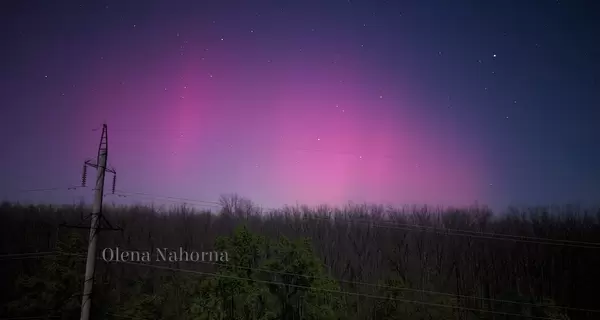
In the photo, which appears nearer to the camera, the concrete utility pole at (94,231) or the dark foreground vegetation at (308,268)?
the concrete utility pole at (94,231)

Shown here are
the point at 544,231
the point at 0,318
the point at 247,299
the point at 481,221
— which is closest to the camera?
the point at 247,299

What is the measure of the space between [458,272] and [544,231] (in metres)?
10.9

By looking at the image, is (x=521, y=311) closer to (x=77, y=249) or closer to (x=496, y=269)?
(x=496, y=269)

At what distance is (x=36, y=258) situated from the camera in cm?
4166

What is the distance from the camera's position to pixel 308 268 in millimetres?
25078

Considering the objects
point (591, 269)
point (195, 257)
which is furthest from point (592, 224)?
point (195, 257)

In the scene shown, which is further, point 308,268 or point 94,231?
point 308,268

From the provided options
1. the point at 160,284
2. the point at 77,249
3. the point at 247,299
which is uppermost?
the point at 77,249

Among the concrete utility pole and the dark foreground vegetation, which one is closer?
the concrete utility pole

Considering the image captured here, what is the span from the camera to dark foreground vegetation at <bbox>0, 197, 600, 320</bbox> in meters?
26.0

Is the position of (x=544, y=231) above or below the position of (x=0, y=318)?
above

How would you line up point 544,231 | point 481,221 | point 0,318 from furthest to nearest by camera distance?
point 481,221, point 544,231, point 0,318

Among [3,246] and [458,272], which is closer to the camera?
[3,246]

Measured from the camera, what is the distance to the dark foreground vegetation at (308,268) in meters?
26.0
